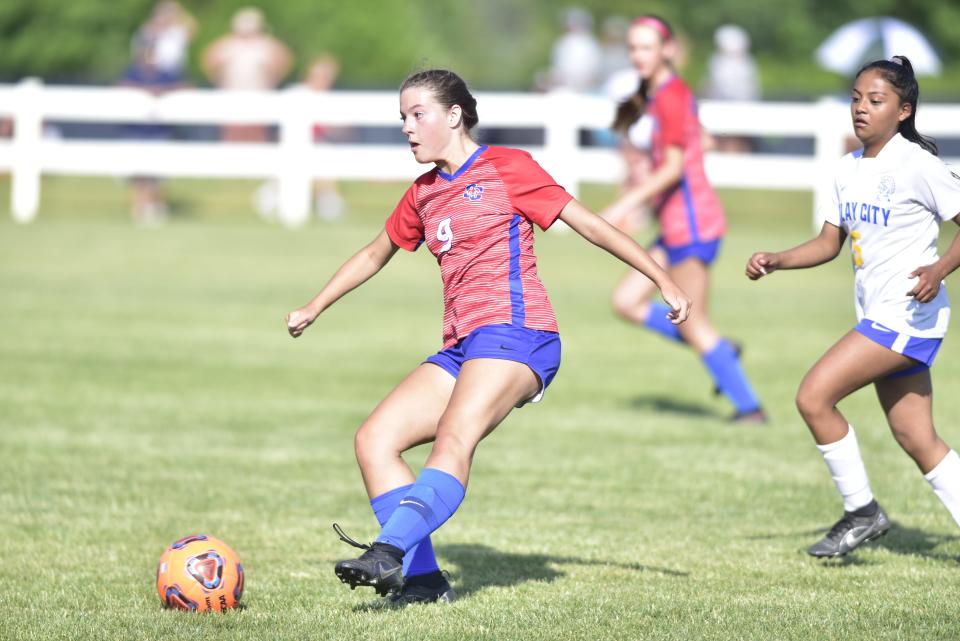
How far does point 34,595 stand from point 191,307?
9.20m

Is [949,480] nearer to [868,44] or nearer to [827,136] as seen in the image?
[827,136]

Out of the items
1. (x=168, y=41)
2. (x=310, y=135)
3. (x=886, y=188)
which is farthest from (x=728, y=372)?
(x=168, y=41)

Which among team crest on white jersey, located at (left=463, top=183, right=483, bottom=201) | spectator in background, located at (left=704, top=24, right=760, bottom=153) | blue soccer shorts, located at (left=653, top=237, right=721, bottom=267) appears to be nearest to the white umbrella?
spectator in background, located at (left=704, top=24, right=760, bottom=153)

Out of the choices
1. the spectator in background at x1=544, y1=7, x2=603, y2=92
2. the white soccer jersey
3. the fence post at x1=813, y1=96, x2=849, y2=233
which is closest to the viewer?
the white soccer jersey

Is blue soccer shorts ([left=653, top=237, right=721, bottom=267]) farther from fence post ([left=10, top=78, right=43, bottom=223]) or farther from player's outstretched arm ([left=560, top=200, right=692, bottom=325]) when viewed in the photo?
fence post ([left=10, top=78, right=43, bottom=223])

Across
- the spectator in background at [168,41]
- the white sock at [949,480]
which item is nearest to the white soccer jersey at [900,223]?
the white sock at [949,480]

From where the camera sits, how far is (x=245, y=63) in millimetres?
22594

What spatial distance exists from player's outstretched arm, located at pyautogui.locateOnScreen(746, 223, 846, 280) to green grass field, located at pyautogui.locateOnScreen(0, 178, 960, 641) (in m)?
1.20

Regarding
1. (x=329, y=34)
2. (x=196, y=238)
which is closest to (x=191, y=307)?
(x=196, y=238)

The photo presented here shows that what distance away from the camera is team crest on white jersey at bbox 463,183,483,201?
5500mm

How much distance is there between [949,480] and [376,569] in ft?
8.17

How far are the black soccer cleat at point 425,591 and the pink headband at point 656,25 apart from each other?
15.5 feet

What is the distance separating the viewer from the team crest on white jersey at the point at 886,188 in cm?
587

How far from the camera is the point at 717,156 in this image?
68.7 feet
